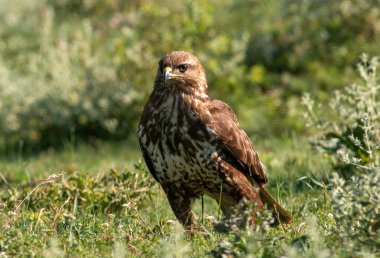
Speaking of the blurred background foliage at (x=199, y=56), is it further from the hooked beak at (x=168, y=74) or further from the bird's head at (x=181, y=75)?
the hooked beak at (x=168, y=74)

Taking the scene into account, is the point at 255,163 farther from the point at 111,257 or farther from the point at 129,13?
Answer: the point at 129,13

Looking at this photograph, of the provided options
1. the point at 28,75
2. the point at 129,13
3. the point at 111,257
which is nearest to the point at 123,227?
the point at 111,257

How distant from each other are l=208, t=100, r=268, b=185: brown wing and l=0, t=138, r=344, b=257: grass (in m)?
0.41

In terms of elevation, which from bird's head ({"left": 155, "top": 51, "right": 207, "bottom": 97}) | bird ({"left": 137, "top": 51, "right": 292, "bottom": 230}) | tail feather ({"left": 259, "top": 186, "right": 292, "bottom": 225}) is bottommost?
tail feather ({"left": 259, "top": 186, "right": 292, "bottom": 225})

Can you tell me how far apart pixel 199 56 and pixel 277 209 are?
507 centimetres

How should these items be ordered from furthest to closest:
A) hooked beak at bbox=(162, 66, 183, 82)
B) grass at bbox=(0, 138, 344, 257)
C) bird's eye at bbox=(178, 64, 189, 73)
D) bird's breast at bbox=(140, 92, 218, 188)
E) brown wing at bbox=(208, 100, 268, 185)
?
bird's eye at bbox=(178, 64, 189, 73)
hooked beak at bbox=(162, 66, 183, 82)
brown wing at bbox=(208, 100, 268, 185)
bird's breast at bbox=(140, 92, 218, 188)
grass at bbox=(0, 138, 344, 257)

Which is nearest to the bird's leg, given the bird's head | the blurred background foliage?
the bird's head

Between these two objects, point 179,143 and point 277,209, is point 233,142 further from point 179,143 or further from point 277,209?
point 277,209

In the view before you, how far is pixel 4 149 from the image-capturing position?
10961mm

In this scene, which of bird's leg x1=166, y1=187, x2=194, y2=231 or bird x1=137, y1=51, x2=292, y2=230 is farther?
bird's leg x1=166, y1=187, x2=194, y2=231

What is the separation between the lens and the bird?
570cm

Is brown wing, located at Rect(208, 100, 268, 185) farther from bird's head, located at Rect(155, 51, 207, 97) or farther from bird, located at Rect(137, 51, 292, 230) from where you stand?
bird's head, located at Rect(155, 51, 207, 97)

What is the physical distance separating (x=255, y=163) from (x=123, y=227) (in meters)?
1.43

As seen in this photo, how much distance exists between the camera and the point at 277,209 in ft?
19.3
